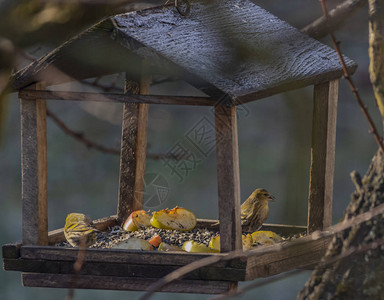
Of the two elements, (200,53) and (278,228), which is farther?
(278,228)

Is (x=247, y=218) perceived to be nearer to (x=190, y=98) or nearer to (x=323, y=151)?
(x=323, y=151)

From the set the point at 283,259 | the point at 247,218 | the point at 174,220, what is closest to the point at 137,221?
the point at 174,220

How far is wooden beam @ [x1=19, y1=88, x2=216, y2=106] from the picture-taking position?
185 centimetres

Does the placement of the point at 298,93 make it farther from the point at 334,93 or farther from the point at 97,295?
the point at 97,295

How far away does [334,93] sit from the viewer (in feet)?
7.54

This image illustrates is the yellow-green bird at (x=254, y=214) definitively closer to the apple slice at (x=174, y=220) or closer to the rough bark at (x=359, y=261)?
the apple slice at (x=174, y=220)

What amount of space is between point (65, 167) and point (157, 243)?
2977 millimetres

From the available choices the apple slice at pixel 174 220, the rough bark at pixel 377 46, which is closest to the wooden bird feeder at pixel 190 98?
the apple slice at pixel 174 220

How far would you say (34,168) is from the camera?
205 cm

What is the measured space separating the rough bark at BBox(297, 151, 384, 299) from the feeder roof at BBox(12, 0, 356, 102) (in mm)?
485

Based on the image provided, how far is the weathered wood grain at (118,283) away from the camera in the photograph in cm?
184

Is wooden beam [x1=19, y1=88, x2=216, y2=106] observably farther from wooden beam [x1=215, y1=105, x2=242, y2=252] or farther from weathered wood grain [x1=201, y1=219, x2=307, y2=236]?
weathered wood grain [x1=201, y1=219, x2=307, y2=236]

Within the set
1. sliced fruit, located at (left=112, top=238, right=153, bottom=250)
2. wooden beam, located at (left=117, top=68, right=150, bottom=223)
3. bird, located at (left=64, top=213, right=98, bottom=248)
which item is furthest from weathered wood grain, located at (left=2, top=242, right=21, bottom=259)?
wooden beam, located at (left=117, top=68, right=150, bottom=223)

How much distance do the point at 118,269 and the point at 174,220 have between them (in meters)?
0.44
